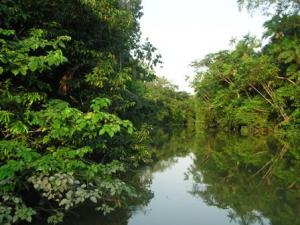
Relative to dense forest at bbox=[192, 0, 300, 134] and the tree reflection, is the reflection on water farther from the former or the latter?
dense forest at bbox=[192, 0, 300, 134]

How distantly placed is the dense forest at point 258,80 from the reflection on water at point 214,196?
1606 cm

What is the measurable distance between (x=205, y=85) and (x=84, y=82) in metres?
42.0

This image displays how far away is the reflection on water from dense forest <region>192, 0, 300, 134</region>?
16064 mm

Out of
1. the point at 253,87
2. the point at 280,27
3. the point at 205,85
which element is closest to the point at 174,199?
the point at 280,27

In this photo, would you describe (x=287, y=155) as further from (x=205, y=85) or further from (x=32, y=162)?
(x=205, y=85)

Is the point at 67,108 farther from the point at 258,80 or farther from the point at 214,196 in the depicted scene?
the point at 258,80

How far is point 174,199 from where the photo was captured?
392 inches

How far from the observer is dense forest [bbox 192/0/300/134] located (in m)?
31.5

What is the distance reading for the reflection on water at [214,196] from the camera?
25.9 feet

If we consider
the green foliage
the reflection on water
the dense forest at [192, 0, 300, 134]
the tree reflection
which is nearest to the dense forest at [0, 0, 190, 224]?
the green foliage

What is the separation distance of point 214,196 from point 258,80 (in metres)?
28.0

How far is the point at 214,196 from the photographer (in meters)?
10.4

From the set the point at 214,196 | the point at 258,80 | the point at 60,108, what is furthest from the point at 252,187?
the point at 258,80

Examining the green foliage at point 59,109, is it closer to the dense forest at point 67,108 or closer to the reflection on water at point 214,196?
the dense forest at point 67,108
